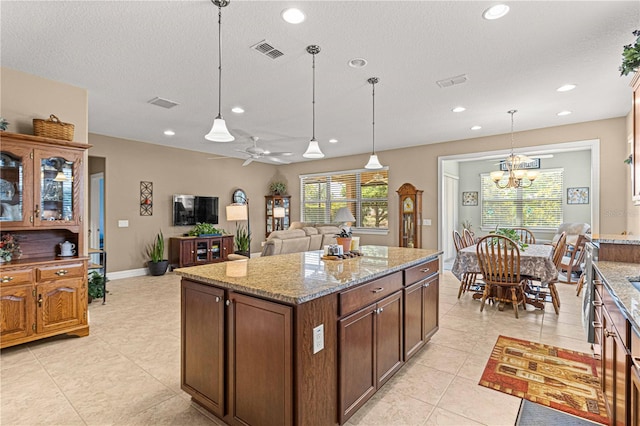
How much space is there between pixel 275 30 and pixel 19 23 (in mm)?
1904

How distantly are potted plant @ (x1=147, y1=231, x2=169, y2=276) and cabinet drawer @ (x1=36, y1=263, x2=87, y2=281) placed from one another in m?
3.14

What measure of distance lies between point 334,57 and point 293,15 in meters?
0.71

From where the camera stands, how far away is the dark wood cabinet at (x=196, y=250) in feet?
→ 22.0

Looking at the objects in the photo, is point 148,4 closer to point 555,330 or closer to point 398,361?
point 398,361

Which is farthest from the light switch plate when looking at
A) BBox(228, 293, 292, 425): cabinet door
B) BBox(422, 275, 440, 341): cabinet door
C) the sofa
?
the sofa

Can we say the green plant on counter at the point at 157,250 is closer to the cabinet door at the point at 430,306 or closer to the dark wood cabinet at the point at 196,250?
the dark wood cabinet at the point at 196,250

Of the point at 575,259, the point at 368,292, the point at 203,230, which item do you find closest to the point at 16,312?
the point at 368,292

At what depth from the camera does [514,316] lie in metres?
3.98

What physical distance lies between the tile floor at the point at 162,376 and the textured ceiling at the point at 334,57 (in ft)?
8.95

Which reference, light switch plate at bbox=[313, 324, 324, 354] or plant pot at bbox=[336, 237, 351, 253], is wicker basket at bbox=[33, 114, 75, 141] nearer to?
plant pot at bbox=[336, 237, 351, 253]

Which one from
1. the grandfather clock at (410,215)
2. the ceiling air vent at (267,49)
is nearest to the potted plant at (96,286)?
the ceiling air vent at (267,49)

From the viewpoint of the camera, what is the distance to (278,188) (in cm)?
916

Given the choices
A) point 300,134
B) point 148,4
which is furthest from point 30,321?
point 300,134

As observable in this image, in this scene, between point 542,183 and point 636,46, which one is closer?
point 636,46
